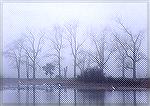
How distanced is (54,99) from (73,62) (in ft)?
1.48

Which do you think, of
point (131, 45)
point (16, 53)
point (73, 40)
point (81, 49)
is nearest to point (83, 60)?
point (81, 49)

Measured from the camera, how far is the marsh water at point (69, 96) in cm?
171

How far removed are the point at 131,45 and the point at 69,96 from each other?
2.72ft

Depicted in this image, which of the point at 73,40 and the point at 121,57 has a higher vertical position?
the point at 73,40

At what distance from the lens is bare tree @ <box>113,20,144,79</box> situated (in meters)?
1.67

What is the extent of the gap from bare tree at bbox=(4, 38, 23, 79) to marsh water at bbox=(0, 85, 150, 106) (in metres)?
0.24

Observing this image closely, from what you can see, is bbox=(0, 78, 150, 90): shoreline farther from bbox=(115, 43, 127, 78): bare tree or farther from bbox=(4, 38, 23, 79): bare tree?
bbox=(115, 43, 127, 78): bare tree

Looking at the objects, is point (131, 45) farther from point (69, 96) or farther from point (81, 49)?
point (69, 96)

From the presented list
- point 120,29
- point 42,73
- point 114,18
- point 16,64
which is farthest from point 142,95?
point 16,64

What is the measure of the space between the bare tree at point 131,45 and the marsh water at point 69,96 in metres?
0.31

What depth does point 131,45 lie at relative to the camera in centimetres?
168

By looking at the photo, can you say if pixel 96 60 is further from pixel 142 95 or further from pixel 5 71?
pixel 5 71

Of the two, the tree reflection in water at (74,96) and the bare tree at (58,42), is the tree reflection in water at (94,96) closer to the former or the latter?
the tree reflection in water at (74,96)

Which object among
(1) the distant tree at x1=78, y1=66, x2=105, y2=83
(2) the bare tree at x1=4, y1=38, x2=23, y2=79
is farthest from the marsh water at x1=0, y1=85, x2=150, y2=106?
(2) the bare tree at x1=4, y1=38, x2=23, y2=79
